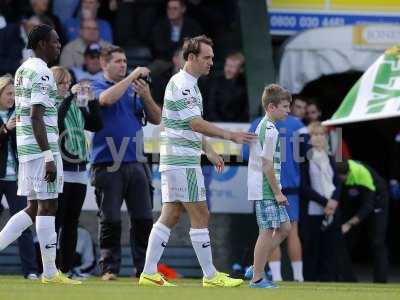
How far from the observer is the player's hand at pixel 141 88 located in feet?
46.8

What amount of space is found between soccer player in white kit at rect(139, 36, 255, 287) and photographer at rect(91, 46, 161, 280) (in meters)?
1.45

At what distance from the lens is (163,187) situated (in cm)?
1308

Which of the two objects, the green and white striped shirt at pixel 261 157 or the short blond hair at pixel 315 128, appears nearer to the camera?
the green and white striped shirt at pixel 261 157

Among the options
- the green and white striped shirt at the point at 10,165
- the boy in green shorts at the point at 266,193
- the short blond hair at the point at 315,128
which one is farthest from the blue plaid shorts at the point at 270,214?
the short blond hair at the point at 315,128

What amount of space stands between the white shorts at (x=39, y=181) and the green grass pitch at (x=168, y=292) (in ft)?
2.61

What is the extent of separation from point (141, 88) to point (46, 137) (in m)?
1.86

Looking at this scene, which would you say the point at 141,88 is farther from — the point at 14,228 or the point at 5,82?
the point at 14,228

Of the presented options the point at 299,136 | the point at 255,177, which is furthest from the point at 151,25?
the point at 255,177

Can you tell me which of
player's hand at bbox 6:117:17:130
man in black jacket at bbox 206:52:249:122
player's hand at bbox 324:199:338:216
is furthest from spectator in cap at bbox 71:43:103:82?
player's hand at bbox 6:117:17:130

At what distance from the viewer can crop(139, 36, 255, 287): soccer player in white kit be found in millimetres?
12898

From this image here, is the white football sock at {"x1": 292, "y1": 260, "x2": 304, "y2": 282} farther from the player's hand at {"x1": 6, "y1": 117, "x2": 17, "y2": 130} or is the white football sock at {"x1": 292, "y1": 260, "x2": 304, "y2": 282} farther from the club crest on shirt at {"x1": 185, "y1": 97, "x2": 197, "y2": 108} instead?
the club crest on shirt at {"x1": 185, "y1": 97, "x2": 197, "y2": 108}

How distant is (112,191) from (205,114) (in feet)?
13.4

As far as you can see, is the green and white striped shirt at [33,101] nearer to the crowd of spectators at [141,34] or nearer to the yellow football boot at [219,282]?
the yellow football boot at [219,282]

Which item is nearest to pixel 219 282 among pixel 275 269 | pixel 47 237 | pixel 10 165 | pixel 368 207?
pixel 47 237
